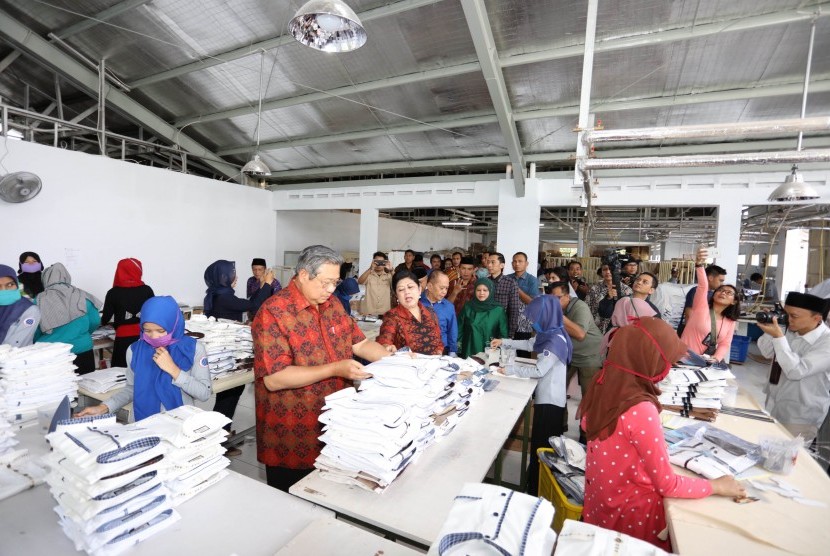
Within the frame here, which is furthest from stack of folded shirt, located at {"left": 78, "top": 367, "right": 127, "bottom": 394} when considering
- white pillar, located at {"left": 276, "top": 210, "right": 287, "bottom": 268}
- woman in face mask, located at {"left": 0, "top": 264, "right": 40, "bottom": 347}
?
white pillar, located at {"left": 276, "top": 210, "right": 287, "bottom": 268}

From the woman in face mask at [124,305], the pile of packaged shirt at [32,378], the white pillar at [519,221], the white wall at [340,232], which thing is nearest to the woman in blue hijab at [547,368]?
the pile of packaged shirt at [32,378]

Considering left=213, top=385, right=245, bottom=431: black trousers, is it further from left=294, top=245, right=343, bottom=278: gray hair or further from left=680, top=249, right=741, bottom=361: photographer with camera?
left=680, top=249, right=741, bottom=361: photographer with camera

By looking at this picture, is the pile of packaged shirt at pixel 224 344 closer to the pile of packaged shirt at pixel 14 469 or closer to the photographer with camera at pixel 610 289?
the pile of packaged shirt at pixel 14 469

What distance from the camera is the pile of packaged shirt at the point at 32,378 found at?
1850 millimetres

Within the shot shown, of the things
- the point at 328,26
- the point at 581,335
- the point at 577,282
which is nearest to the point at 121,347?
the point at 328,26

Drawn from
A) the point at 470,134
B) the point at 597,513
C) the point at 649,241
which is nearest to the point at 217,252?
the point at 470,134

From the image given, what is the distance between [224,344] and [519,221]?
534 cm

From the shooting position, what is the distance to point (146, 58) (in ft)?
19.4

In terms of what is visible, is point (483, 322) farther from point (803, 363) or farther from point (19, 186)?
point (19, 186)

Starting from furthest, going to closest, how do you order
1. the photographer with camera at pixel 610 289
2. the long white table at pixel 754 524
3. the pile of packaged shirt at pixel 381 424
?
the photographer with camera at pixel 610 289 < the pile of packaged shirt at pixel 381 424 < the long white table at pixel 754 524

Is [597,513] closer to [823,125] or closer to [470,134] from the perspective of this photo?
[823,125]

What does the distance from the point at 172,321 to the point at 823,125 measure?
403cm

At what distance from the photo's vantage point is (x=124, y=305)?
355 cm

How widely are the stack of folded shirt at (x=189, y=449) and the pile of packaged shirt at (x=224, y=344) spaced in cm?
153
